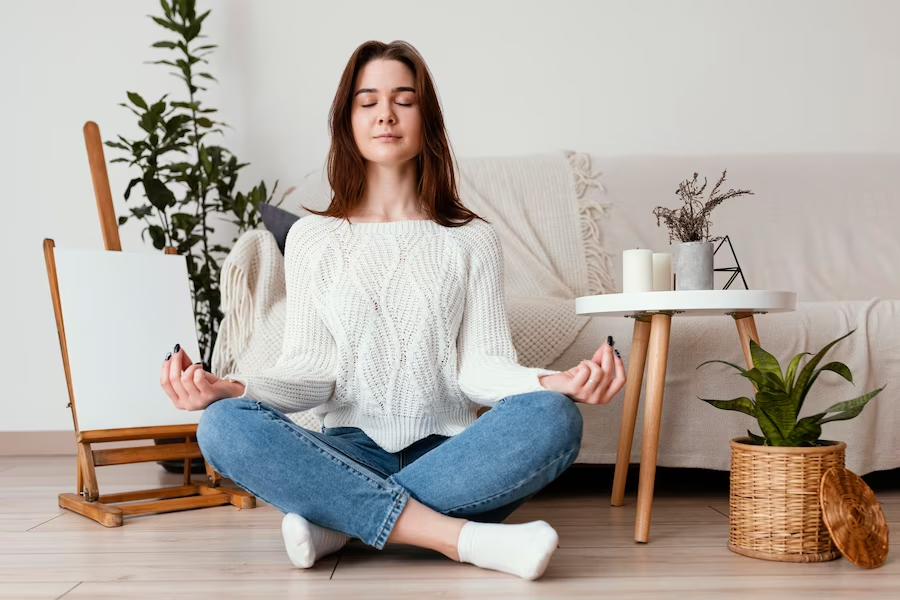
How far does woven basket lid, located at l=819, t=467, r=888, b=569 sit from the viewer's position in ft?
4.17

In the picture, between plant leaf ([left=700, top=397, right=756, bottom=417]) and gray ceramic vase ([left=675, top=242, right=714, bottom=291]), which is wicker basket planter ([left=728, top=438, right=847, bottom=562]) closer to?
plant leaf ([left=700, top=397, right=756, bottom=417])

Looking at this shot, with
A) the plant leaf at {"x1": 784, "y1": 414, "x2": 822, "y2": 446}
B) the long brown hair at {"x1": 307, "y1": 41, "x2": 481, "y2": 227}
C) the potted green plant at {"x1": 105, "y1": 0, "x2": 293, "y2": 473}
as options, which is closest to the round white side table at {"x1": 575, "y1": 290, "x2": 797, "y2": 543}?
the plant leaf at {"x1": 784, "y1": 414, "x2": 822, "y2": 446}

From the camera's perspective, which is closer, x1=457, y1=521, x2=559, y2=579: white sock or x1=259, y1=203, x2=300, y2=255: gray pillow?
x1=457, y1=521, x2=559, y2=579: white sock

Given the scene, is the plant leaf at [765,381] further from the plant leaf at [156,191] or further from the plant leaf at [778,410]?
the plant leaf at [156,191]

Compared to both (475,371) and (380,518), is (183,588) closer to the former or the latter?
(380,518)

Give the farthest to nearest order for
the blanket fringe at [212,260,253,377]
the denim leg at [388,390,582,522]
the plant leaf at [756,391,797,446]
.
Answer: the blanket fringe at [212,260,253,377]
the plant leaf at [756,391,797,446]
the denim leg at [388,390,582,522]

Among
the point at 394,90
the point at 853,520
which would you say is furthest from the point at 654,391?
the point at 394,90

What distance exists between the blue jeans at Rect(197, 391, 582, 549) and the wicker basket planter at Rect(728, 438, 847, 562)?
0.32 m

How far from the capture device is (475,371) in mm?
1416

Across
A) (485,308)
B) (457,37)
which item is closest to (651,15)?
(457,37)

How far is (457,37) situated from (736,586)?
2.13m

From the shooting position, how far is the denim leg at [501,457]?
124 centimetres

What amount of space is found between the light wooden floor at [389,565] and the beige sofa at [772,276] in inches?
6.6

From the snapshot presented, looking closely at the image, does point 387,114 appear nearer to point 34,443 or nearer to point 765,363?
point 765,363
